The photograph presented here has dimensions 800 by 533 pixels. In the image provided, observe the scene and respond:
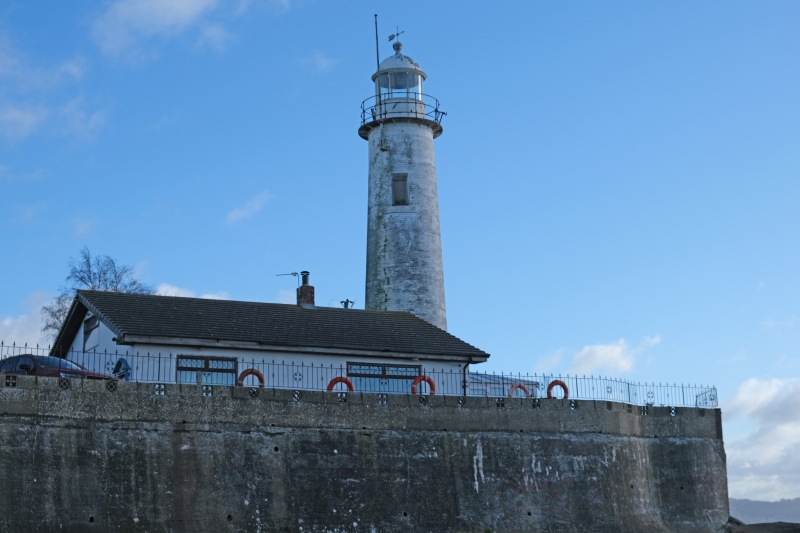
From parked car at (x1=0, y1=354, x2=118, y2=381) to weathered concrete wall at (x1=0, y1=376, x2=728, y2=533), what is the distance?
3.36 feet

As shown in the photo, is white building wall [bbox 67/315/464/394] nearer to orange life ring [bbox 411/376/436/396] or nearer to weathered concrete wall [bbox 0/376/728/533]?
orange life ring [bbox 411/376/436/396]

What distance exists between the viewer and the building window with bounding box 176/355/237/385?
29.4 metres

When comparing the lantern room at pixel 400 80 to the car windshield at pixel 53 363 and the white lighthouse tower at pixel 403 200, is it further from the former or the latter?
the car windshield at pixel 53 363

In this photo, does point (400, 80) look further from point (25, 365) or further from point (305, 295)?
point (25, 365)

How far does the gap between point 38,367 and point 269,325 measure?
825 cm

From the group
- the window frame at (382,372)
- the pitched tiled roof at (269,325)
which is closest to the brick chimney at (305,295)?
the pitched tiled roof at (269,325)

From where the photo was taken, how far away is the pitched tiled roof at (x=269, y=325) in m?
29.9

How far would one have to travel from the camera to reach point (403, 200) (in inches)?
1603

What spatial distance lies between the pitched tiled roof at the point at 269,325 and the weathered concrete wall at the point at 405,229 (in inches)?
184

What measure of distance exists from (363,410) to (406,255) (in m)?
13.3

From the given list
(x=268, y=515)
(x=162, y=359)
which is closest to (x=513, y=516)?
(x=268, y=515)

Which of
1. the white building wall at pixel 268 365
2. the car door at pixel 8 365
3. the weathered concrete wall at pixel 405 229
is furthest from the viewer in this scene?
the weathered concrete wall at pixel 405 229

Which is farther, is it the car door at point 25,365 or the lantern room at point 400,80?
the lantern room at point 400,80

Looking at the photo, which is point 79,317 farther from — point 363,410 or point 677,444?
point 677,444
